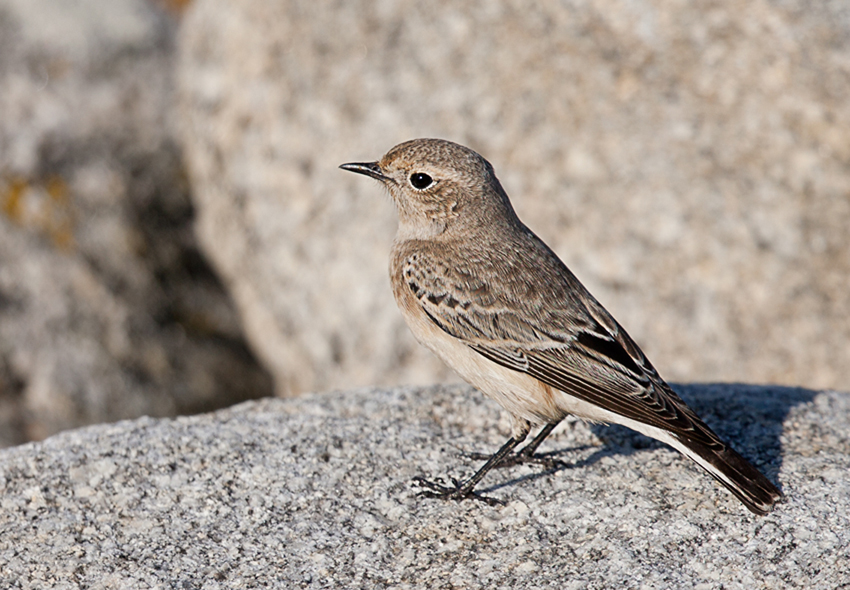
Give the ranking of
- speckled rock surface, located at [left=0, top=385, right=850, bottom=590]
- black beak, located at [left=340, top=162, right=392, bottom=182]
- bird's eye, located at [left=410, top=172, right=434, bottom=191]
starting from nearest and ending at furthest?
speckled rock surface, located at [left=0, top=385, right=850, bottom=590] < bird's eye, located at [left=410, top=172, right=434, bottom=191] < black beak, located at [left=340, top=162, right=392, bottom=182]

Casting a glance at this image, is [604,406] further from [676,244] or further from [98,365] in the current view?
[98,365]

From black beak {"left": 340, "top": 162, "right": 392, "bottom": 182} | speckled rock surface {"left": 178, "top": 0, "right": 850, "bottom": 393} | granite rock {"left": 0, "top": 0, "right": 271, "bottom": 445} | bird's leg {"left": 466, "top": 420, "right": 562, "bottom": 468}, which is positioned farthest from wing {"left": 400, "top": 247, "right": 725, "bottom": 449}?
granite rock {"left": 0, "top": 0, "right": 271, "bottom": 445}

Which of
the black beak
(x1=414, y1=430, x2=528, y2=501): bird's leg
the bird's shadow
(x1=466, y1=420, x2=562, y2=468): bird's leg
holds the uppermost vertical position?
the black beak

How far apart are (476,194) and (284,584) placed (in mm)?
2625

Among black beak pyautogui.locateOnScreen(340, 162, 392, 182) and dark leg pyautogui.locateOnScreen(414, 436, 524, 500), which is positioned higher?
black beak pyautogui.locateOnScreen(340, 162, 392, 182)

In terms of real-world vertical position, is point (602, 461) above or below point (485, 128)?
below

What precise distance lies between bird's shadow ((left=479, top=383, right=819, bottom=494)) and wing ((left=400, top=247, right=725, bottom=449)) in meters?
0.60

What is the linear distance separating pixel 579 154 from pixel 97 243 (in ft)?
→ 15.7

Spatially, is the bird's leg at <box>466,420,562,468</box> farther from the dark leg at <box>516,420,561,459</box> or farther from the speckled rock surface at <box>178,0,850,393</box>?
the speckled rock surface at <box>178,0,850,393</box>

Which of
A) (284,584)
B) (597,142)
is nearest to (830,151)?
(597,142)

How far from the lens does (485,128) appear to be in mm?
8438

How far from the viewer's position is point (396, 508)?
182 inches

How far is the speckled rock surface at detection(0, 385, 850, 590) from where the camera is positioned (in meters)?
4.07

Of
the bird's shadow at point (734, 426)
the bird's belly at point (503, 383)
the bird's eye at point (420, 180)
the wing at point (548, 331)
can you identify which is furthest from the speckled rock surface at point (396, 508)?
the bird's eye at point (420, 180)
